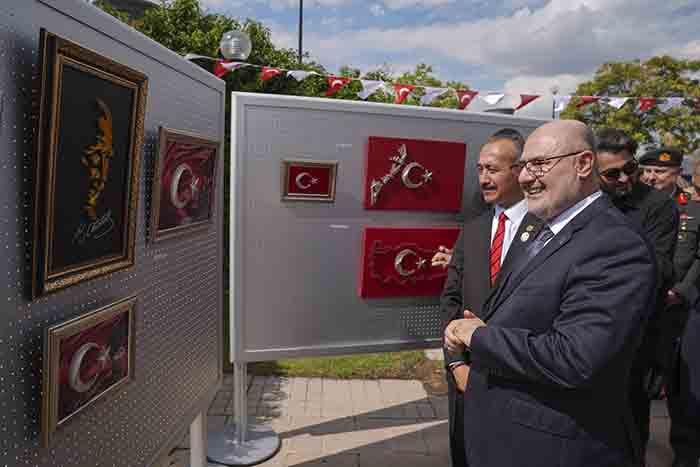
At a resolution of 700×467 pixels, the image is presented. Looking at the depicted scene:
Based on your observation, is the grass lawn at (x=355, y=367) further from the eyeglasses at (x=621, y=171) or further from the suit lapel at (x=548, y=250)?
the suit lapel at (x=548, y=250)

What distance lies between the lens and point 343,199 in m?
3.22

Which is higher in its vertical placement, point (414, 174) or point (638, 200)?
point (414, 174)

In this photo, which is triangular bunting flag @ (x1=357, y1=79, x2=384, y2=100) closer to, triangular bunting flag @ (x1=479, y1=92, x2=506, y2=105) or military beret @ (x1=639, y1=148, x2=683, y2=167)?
triangular bunting flag @ (x1=479, y1=92, x2=506, y2=105)

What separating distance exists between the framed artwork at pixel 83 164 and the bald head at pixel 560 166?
139 centimetres

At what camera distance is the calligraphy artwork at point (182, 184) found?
2.11 metres

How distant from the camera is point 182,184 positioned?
2.32 meters

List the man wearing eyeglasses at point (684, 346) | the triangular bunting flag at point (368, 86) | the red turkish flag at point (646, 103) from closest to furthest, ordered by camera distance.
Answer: the man wearing eyeglasses at point (684, 346) → the triangular bunting flag at point (368, 86) → the red turkish flag at point (646, 103)

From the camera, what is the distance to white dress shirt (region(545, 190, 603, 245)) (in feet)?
5.67

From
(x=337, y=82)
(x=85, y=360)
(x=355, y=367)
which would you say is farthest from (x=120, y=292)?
(x=337, y=82)

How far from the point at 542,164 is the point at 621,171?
62.9 inches

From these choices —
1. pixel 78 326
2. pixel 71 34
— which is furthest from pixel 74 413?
pixel 71 34

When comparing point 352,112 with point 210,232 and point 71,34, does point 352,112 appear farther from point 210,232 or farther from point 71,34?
point 71,34

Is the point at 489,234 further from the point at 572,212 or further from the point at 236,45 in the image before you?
the point at 236,45

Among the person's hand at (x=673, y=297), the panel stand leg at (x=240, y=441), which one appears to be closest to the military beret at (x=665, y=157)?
the person's hand at (x=673, y=297)
